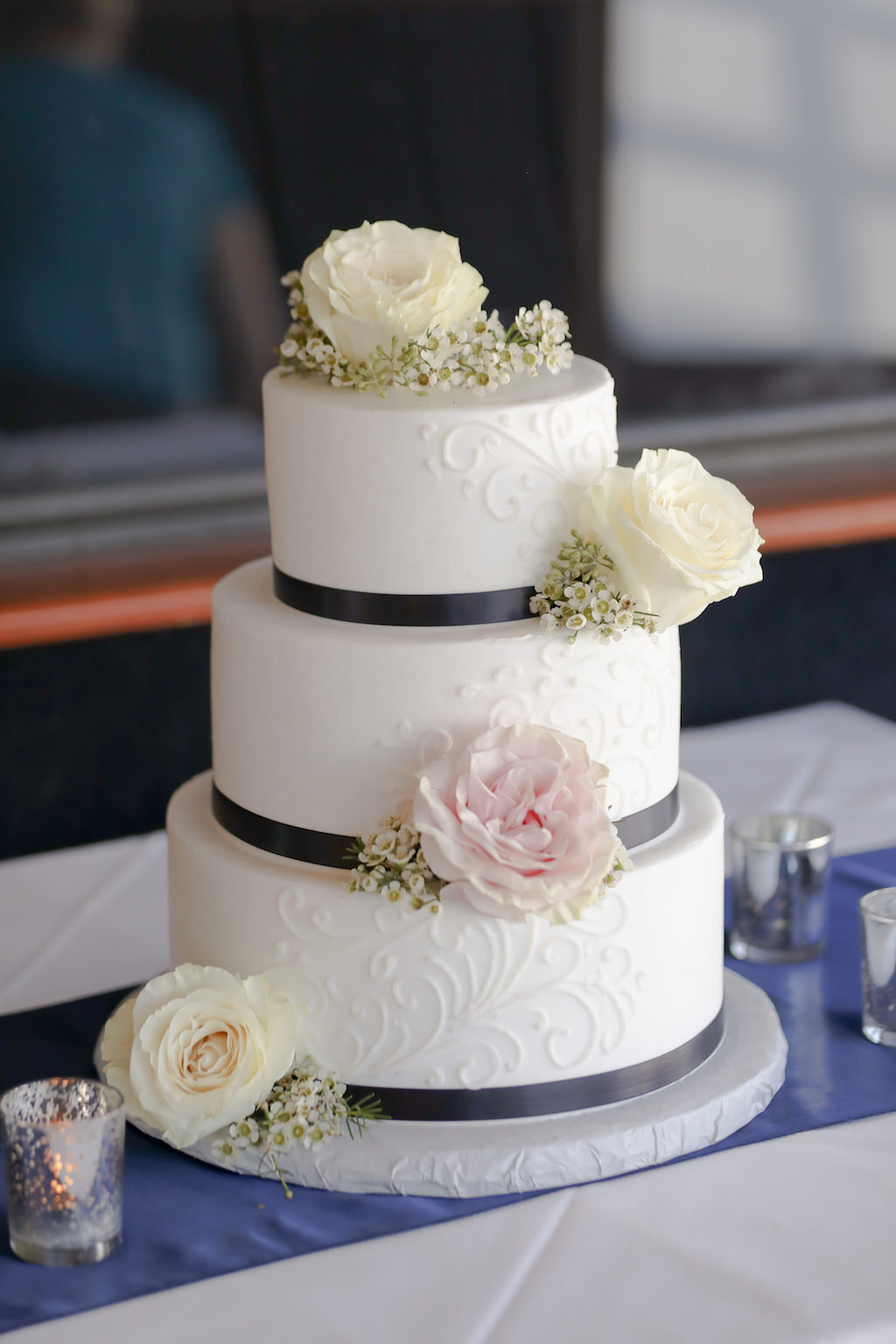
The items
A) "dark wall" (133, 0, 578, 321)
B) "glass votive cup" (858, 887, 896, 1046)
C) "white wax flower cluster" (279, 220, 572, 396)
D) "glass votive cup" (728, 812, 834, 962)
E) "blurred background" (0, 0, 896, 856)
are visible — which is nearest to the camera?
"white wax flower cluster" (279, 220, 572, 396)

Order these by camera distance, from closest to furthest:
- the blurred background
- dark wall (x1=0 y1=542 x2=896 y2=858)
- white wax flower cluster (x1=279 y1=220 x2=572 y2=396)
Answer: white wax flower cluster (x1=279 y1=220 x2=572 y2=396)
dark wall (x1=0 y1=542 x2=896 y2=858)
the blurred background

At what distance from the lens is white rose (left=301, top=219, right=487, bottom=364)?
4.66 ft

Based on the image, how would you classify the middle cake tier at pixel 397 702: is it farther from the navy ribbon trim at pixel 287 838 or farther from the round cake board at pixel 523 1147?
the round cake board at pixel 523 1147

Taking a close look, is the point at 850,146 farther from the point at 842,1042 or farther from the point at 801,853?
the point at 842,1042

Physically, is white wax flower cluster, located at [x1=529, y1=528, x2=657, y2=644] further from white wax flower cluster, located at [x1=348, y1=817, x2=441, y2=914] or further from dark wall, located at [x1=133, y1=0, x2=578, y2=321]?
dark wall, located at [x1=133, y1=0, x2=578, y2=321]

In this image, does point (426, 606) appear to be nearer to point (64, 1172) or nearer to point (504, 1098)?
point (504, 1098)

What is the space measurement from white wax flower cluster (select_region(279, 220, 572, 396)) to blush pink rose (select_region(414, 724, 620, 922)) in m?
0.34

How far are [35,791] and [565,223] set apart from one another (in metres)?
1.94

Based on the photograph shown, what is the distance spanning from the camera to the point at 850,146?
162 inches

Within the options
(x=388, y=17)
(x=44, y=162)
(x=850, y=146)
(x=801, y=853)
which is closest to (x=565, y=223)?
(x=388, y=17)

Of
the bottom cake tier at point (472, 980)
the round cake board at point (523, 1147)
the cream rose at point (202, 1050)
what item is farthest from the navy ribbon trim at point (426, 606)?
the round cake board at point (523, 1147)

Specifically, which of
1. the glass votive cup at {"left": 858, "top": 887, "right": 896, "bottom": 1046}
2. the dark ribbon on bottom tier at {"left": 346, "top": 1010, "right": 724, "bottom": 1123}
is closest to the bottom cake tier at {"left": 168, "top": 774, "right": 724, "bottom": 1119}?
the dark ribbon on bottom tier at {"left": 346, "top": 1010, "right": 724, "bottom": 1123}

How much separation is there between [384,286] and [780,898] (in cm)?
89

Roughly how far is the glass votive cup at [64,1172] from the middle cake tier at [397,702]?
33 cm
